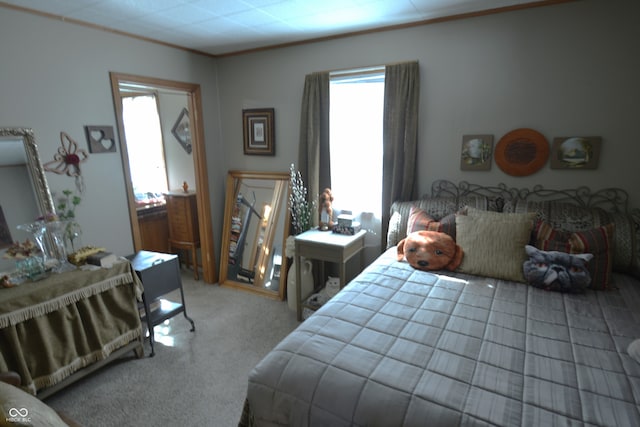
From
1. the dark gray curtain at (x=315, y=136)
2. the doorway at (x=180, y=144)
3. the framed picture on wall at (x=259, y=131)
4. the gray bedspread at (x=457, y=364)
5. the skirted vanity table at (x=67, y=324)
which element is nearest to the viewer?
the gray bedspread at (x=457, y=364)

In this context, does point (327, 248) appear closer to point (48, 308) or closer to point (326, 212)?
point (326, 212)

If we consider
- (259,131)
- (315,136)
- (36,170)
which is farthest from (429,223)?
(36,170)

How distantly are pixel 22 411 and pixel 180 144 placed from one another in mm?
3573

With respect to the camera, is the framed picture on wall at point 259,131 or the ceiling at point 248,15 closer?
the ceiling at point 248,15

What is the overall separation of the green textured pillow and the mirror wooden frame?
1672 mm

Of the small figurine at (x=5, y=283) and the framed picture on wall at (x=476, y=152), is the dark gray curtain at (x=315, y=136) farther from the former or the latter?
the small figurine at (x=5, y=283)

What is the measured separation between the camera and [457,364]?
1.29 meters

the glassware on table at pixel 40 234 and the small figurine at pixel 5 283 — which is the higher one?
the glassware on table at pixel 40 234

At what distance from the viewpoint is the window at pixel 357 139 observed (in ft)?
9.75

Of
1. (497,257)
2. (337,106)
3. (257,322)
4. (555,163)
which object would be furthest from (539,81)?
(257,322)

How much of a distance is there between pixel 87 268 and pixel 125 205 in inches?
34.4

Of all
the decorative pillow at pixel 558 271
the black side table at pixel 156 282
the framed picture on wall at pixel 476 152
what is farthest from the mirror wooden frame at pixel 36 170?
the decorative pillow at pixel 558 271

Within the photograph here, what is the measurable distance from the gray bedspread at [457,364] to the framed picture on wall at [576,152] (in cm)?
91

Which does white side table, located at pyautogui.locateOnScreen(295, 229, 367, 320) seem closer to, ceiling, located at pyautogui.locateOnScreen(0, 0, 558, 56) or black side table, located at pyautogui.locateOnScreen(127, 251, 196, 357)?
black side table, located at pyautogui.locateOnScreen(127, 251, 196, 357)
